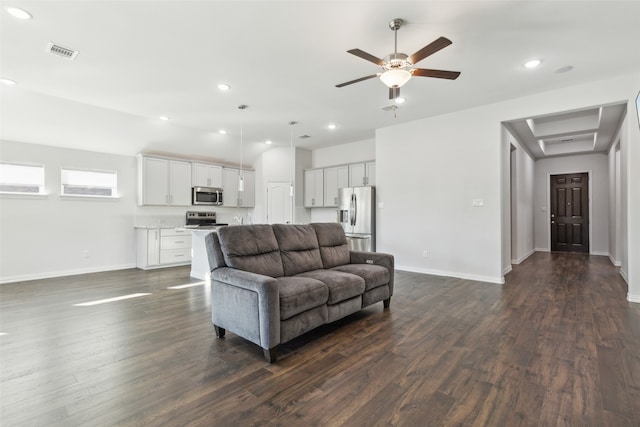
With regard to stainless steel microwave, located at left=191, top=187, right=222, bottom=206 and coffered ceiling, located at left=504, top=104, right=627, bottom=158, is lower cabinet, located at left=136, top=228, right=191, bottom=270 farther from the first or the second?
coffered ceiling, located at left=504, top=104, right=627, bottom=158

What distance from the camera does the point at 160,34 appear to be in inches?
113

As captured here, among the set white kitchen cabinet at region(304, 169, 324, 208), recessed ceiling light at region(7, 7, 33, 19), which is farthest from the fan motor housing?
white kitchen cabinet at region(304, 169, 324, 208)

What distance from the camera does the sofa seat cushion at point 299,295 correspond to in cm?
234

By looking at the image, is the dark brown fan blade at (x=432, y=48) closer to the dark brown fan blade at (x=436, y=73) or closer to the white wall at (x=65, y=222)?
the dark brown fan blade at (x=436, y=73)

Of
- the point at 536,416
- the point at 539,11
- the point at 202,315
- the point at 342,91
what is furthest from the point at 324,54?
the point at 536,416

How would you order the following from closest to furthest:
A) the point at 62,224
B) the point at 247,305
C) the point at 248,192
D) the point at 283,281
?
the point at 247,305 → the point at 283,281 → the point at 62,224 → the point at 248,192

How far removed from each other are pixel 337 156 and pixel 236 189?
8.94 feet

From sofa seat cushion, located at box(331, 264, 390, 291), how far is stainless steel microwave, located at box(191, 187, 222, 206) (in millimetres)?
4628

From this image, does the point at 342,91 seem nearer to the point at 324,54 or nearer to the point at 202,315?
the point at 324,54

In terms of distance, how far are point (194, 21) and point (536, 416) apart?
12.5 feet

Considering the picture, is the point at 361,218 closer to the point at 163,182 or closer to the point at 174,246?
the point at 174,246

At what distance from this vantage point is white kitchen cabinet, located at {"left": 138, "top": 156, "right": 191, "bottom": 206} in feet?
20.1

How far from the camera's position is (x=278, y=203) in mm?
7844

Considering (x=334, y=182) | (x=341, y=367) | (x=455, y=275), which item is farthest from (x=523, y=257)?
(x=341, y=367)
